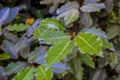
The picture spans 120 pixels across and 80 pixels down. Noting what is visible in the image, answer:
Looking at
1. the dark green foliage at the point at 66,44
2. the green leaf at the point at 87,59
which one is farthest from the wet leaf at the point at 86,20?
the green leaf at the point at 87,59

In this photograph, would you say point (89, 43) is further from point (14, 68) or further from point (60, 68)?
point (14, 68)

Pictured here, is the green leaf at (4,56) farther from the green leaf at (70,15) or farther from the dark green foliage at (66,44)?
the green leaf at (70,15)

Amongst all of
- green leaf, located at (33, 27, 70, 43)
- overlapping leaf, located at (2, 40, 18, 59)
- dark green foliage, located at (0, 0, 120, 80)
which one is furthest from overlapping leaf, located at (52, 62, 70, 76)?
overlapping leaf, located at (2, 40, 18, 59)

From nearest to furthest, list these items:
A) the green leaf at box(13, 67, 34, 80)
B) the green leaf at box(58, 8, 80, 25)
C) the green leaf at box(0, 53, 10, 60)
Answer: the green leaf at box(13, 67, 34, 80)
the green leaf at box(58, 8, 80, 25)
the green leaf at box(0, 53, 10, 60)

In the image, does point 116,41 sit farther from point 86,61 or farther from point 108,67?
point 86,61

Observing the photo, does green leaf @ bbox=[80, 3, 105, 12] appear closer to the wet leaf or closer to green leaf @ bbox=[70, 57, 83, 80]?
the wet leaf

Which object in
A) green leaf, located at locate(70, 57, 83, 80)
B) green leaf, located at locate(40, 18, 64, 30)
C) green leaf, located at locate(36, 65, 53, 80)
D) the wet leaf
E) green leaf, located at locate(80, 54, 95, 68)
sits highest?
green leaf, located at locate(40, 18, 64, 30)

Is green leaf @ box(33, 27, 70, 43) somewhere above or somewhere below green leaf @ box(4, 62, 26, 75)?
above
